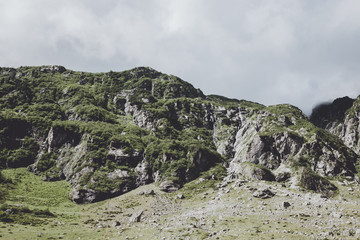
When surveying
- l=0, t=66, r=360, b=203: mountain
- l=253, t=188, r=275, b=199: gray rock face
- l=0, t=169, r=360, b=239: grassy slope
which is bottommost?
l=0, t=169, r=360, b=239: grassy slope

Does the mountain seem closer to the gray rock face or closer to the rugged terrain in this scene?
the rugged terrain

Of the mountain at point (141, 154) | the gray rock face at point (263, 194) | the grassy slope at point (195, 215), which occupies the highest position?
the mountain at point (141, 154)

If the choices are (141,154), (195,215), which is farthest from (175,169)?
(195,215)

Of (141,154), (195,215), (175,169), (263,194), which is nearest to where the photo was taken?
(195,215)

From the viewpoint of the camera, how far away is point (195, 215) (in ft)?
231

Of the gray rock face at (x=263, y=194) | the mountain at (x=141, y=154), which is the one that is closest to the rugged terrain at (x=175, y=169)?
the gray rock face at (x=263, y=194)

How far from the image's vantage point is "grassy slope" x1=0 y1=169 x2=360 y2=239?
5112 centimetres

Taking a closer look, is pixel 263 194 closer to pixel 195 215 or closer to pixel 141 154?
pixel 195 215


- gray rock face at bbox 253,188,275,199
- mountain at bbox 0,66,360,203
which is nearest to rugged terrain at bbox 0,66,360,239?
gray rock face at bbox 253,188,275,199

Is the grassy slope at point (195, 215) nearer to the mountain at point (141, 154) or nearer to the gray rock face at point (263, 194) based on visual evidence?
the gray rock face at point (263, 194)

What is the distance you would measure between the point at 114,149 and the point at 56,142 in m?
39.1

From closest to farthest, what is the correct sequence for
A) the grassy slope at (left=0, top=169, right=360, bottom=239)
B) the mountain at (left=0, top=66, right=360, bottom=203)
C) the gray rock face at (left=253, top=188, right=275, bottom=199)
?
the grassy slope at (left=0, top=169, right=360, bottom=239), the gray rock face at (left=253, top=188, right=275, bottom=199), the mountain at (left=0, top=66, right=360, bottom=203)

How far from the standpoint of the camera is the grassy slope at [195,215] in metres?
51.1

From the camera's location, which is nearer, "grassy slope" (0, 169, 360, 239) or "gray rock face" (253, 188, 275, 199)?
"grassy slope" (0, 169, 360, 239)
